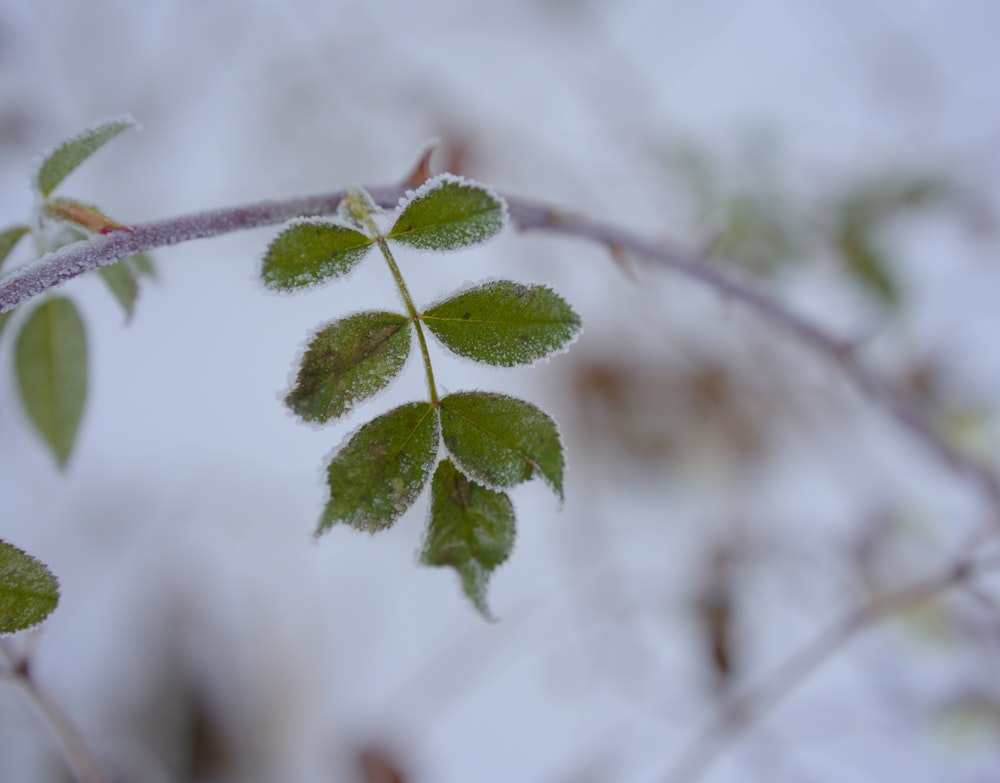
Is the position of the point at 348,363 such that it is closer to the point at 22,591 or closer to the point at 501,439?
the point at 501,439

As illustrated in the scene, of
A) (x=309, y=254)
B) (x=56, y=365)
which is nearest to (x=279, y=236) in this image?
(x=309, y=254)

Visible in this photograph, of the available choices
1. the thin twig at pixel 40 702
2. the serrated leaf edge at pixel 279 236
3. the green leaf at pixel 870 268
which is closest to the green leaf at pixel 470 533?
the serrated leaf edge at pixel 279 236

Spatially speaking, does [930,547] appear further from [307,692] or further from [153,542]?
[153,542]

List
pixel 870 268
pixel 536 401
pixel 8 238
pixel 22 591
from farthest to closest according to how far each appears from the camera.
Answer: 1. pixel 536 401
2. pixel 870 268
3. pixel 8 238
4. pixel 22 591

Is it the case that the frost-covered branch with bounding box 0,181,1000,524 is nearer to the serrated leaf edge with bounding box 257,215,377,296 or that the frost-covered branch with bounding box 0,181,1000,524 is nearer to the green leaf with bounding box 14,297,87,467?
the serrated leaf edge with bounding box 257,215,377,296

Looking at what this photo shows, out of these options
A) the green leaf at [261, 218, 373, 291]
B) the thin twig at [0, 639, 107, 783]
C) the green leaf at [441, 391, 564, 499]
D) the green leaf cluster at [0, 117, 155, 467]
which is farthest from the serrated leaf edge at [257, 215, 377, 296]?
the thin twig at [0, 639, 107, 783]
